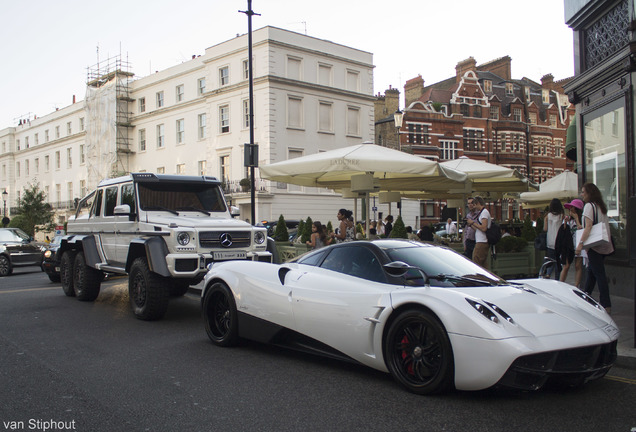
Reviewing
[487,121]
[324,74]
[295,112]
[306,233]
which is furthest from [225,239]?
[487,121]

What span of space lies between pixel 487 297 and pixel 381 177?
30.2 feet

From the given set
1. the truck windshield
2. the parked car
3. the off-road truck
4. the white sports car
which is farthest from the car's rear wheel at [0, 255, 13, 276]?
the white sports car

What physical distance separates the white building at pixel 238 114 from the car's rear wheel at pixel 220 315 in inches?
1250

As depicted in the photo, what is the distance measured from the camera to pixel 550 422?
399cm

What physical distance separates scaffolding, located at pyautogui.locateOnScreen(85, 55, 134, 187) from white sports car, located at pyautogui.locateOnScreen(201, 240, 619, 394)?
46.0 metres

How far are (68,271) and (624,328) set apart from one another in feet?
33.2

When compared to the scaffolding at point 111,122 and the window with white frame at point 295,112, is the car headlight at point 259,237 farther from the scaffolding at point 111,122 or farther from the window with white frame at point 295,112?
the scaffolding at point 111,122

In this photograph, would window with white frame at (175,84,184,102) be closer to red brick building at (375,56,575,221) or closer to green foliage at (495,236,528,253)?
red brick building at (375,56,575,221)

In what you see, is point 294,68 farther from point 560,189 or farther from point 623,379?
point 623,379

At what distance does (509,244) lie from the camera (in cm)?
1266

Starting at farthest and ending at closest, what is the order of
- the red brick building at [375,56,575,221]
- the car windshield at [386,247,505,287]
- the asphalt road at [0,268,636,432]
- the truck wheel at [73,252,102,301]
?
the red brick building at [375,56,575,221]
the truck wheel at [73,252,102,301]
the car windshield at [386,247,505,287]
the asphalt road at [0,268,636,432]

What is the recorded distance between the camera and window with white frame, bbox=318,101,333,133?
1655 inches

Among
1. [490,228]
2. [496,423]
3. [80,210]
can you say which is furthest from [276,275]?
[80,210]

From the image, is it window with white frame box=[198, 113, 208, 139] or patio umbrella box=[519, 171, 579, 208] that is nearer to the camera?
patio umbrella box=[519, 171, 579, 208]
